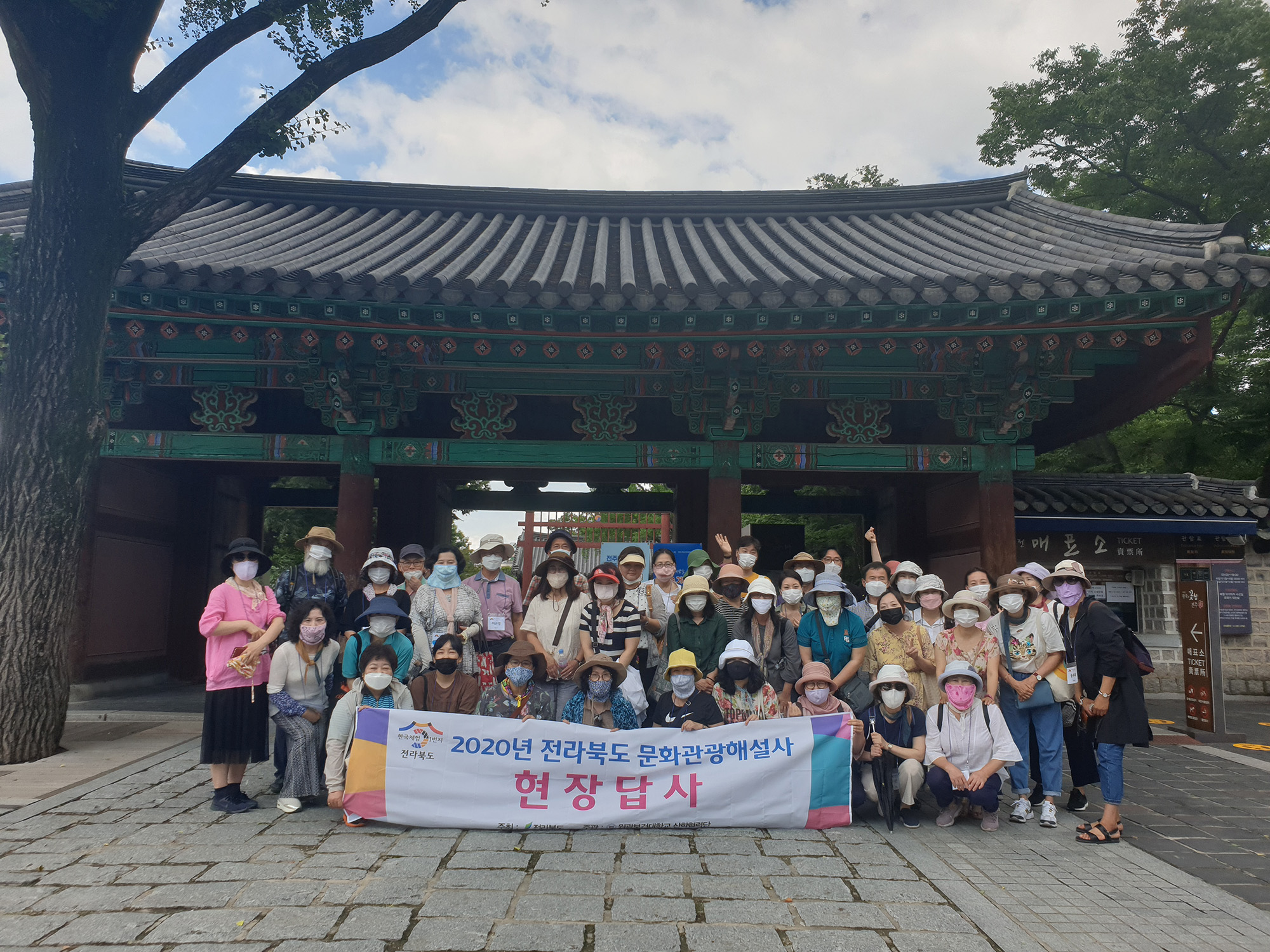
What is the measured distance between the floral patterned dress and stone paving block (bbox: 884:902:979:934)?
1.77 meters

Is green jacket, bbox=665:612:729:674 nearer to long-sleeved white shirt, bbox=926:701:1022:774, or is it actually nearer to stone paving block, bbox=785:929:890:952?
long-sleeved white shirt, bbox=926:701:1022:774

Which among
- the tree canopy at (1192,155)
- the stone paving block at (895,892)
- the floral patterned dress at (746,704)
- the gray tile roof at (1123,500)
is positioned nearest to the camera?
the stone paving block at (895,892)

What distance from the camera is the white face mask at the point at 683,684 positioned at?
5406 millimetres

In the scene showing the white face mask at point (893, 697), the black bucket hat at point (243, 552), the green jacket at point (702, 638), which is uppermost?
the black bucket hat at point (243, 552)

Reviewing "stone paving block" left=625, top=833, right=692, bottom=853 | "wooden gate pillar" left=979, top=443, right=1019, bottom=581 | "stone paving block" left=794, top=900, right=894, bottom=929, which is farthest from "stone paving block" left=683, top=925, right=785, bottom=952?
"wooden gate pillar" left=979, top=443, right=1019, bottom=581

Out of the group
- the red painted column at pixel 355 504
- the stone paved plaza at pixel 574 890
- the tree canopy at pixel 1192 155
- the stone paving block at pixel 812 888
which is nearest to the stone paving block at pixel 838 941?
the stone paved plaza at pixel 574 890

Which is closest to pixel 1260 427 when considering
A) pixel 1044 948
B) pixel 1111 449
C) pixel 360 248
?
pixel 1111 449

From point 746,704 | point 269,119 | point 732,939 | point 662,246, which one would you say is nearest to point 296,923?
point 732,939

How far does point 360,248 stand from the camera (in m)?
9.43

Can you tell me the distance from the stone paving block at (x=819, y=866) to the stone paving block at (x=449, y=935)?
5.83 ft

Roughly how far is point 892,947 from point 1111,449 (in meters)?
18.3

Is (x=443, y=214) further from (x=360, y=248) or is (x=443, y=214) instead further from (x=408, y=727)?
(x=408, y=727)

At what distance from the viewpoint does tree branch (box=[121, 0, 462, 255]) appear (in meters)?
6.73

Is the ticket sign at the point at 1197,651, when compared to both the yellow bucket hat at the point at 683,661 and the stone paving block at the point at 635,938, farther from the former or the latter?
the stone paving block at the point at 635,938
